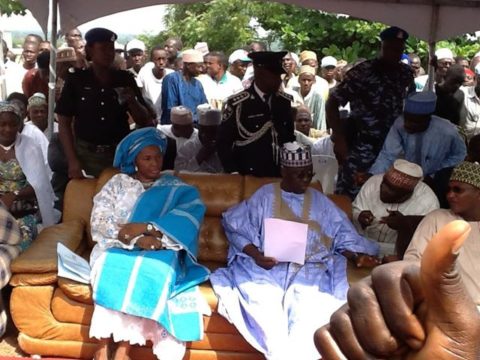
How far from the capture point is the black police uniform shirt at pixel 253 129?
4.82 m

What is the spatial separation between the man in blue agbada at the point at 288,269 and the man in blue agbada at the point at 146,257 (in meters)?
0.20

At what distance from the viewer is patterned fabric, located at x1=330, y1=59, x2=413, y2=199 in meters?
5.30

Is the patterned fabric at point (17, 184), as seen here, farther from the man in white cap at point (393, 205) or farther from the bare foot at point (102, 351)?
the man in white cap at point (393, 205)

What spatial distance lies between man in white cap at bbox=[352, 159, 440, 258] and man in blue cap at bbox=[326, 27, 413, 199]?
0.88m

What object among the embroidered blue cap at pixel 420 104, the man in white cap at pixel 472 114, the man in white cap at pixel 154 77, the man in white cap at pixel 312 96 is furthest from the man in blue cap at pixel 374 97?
the man in white cap at pixel 154 77

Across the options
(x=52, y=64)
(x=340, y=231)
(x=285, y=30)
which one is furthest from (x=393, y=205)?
(x=285, y=30)

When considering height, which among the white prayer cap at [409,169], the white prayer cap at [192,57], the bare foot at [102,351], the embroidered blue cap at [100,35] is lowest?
the bare foot at [102,351]

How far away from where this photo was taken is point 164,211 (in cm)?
407

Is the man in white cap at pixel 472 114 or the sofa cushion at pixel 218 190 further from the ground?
the sofa cushion at pixel 218 190

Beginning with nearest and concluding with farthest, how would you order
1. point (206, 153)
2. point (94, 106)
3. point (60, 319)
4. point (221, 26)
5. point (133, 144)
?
point (60, 319) → point (133, 144) → point (94, 106) → point (206, 153) → point (221, 26)

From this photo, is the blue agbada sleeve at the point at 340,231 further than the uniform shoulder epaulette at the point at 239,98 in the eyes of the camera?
No

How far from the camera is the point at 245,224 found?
4.07 metres

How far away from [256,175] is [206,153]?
0.81 metres

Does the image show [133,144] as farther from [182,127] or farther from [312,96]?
[312,96]
